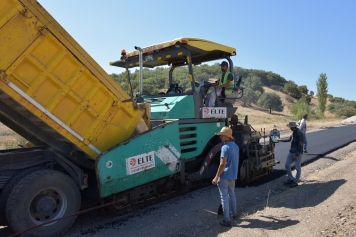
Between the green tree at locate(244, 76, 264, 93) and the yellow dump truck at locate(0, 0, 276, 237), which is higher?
the green tree at locate(244, 76, 264, 93)

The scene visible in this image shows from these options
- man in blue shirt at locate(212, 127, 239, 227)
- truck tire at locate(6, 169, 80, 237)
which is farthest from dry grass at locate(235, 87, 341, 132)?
truck tire at locate(6, 169, 80, 237)

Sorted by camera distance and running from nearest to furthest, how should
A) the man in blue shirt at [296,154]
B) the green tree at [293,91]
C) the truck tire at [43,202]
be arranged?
the truck tire at [43,202]
the man in blue shirt at [296,154]
the green tree at [293,91]

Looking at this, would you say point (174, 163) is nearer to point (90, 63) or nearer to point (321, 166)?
point (90, 63)

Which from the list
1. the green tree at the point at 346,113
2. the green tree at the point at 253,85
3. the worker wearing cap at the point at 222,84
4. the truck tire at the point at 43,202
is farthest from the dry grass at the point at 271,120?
the truck tire at the point at 43,202

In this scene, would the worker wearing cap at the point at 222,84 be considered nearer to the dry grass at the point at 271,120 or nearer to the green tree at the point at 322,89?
the dry grass at the point at 271,120

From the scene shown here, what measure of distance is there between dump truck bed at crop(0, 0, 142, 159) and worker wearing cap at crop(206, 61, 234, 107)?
1.65 m

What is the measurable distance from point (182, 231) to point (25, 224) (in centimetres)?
185

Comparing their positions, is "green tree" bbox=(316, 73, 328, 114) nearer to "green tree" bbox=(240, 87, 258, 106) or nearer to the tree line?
the tree line

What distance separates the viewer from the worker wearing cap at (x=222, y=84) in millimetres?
5594

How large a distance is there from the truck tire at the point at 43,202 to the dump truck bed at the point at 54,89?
50cm

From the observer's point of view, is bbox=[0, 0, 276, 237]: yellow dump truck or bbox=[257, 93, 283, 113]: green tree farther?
bbox=[257, 93, 283, 113]: green tree

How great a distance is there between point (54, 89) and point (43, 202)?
1.36 m

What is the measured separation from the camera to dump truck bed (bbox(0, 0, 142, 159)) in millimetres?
3297

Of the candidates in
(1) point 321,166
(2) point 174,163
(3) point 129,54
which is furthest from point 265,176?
(3) point 129,54
